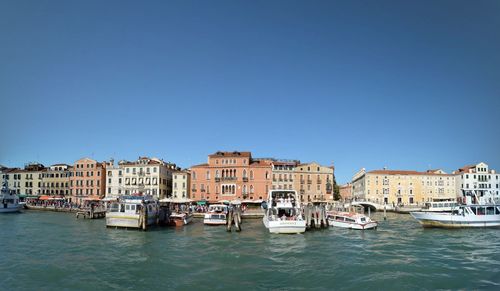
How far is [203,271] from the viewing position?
18312 mm

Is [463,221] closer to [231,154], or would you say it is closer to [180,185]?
[231,154]

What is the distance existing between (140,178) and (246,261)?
55.7 metres

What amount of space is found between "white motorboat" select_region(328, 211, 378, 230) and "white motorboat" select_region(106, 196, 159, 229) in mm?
18929

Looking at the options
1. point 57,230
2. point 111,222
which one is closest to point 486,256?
point 111,222

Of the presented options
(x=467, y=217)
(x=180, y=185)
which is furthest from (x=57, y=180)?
(x=467, y=217)

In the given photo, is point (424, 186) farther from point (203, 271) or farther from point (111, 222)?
point (203, 271)

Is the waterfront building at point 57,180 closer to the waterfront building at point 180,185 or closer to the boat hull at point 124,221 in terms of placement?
the waterfront building at point 180,185

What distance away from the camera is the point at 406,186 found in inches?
3275

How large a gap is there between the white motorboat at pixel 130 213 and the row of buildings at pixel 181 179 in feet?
75.9

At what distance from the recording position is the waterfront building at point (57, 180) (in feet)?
263

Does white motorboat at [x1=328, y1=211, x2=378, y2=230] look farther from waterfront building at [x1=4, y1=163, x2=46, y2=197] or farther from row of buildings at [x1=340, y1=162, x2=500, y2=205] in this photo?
waterfront building at [x1=4, y1=163, x2=46, y2=197]

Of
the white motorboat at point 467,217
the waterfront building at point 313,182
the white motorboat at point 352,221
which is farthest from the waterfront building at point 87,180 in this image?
the white motorboat at point 467,217

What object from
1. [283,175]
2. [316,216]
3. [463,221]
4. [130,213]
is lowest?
[463,221]

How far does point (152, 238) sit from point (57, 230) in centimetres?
1075
